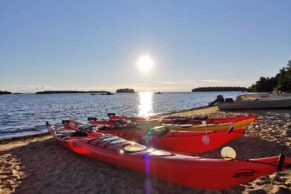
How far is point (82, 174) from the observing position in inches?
256

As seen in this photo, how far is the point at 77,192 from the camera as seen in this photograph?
5398 mm

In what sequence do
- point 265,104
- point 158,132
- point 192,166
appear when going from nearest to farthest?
point 192,166, point 158,132, point 265,104

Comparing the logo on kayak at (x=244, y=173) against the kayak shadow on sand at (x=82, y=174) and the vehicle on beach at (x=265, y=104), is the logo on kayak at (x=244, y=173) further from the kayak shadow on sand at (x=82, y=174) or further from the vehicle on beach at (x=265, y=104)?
the vehicle on beach at (x=265, y=104)

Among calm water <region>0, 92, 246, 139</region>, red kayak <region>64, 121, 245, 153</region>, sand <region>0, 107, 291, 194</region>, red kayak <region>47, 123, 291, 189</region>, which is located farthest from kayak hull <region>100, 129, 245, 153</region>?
calm water <region>0, 92, 246, 139</region>

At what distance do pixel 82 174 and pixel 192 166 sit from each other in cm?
281

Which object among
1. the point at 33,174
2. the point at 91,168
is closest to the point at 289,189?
the point at 91,168

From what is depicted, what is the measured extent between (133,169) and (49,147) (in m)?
5.03

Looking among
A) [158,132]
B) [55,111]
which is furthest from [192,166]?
[55,111]

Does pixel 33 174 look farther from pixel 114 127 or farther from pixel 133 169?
pixel 114 127

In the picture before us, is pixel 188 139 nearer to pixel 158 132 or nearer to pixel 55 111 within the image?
pixel 158 132

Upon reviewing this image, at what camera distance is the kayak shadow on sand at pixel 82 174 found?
219 inches

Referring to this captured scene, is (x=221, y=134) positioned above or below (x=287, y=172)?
above

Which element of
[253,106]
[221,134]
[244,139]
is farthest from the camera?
[253,106]

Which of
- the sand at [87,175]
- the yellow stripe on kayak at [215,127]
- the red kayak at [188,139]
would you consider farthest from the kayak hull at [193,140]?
the yellow stripe on kayak at [215,127]
